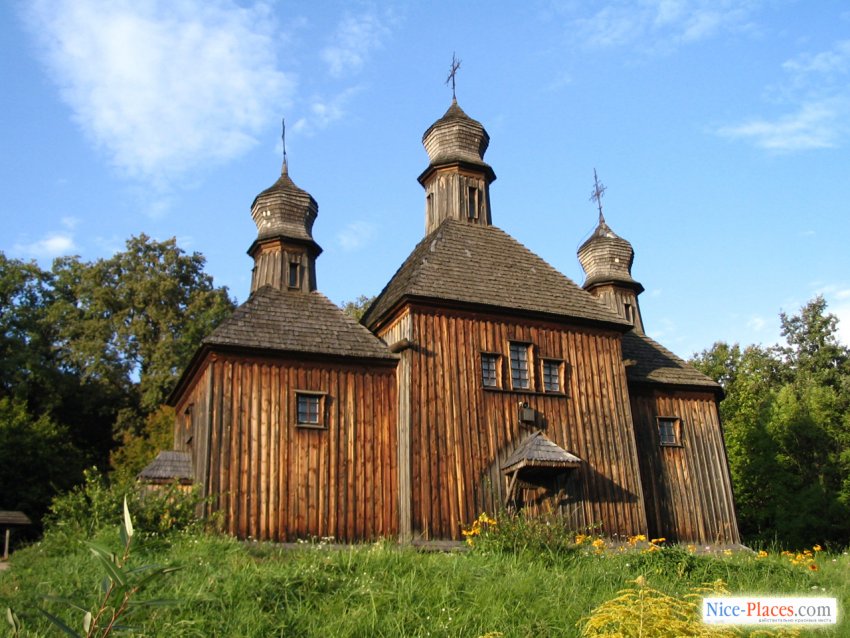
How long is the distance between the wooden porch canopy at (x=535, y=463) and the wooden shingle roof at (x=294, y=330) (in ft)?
10.1

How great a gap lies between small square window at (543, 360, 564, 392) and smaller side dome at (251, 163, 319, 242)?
656 cm

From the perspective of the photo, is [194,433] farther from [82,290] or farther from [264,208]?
[82,290]

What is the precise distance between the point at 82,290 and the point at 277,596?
27.3 m

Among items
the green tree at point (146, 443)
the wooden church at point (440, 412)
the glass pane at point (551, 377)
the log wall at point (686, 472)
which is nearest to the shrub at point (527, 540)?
the wooden church at point (440, 412)

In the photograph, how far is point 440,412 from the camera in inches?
576

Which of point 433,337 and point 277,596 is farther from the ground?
point 433,337

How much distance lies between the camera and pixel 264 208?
1927 cm

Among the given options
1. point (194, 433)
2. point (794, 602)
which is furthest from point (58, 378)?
point (794, 602)

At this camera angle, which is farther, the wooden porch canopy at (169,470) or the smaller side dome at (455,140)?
the smaller side dome at (455,140)

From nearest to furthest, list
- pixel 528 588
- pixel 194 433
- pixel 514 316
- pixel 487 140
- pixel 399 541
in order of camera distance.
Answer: pixel 528 588 → pixel 399 541 → pixel 194 433 → pixel 514 316 → pixel 487 140

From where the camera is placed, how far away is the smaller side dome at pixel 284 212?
18844 mm

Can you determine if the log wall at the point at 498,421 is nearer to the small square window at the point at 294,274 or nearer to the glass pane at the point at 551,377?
the glass pane at the point at 551,377

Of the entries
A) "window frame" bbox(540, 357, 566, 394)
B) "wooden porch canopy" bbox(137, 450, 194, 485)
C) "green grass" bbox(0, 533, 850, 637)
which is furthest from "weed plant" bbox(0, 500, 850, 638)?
"window frame" bbox(540, 357, 566, 394)

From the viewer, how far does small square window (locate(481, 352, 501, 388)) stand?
15359 millimetres
